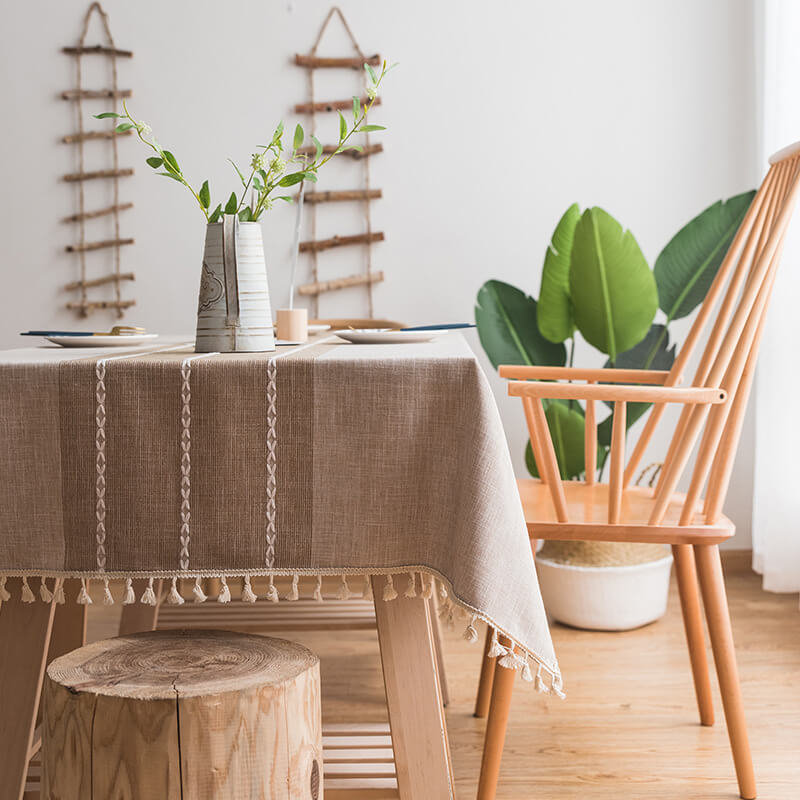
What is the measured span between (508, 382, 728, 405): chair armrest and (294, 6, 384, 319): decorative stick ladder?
1694mm

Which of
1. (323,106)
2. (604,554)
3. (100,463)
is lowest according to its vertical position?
(604,554)

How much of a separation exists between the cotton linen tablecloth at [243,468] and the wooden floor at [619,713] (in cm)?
49

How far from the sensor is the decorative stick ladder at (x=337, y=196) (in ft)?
10.1

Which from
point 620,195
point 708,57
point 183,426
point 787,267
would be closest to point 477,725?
point 183,426

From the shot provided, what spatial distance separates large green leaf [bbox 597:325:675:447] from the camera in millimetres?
2672

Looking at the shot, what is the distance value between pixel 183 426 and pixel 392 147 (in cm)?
217

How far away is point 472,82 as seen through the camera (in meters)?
3.12

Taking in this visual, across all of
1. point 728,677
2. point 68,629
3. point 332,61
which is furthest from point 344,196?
point 728,677

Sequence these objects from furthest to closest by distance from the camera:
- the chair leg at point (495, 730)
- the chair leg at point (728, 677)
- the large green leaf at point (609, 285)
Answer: the large green leaf at point (609, 285) → the chair leg at point (728, 677) → the chair leg at point (495, 730)

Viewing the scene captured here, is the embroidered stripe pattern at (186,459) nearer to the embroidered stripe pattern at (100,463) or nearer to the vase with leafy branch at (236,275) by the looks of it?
the embroidered stripe pattern at (100,463)

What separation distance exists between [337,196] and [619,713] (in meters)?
1.89

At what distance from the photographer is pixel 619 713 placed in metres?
2.03

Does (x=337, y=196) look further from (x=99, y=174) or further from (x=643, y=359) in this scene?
(x=643, y=359)

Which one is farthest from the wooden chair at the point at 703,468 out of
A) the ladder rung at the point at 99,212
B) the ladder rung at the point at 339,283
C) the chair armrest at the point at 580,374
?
the ladder rung at the point at 99,212
